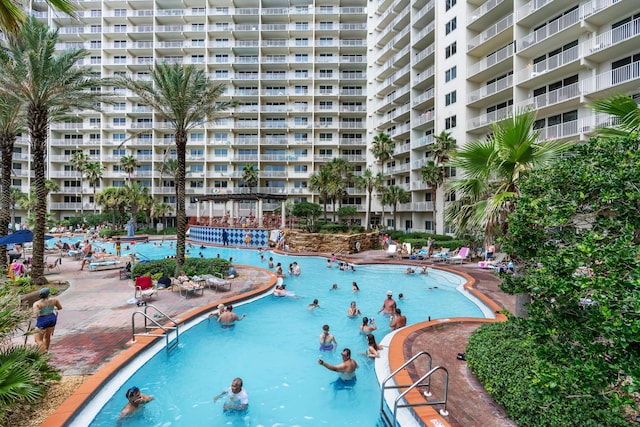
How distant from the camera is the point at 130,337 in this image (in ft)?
27.6

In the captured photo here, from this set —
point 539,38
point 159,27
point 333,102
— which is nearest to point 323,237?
point 539,38

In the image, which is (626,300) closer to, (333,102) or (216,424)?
(216,424)

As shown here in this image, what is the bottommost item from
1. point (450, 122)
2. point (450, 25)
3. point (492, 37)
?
point (450, 122)

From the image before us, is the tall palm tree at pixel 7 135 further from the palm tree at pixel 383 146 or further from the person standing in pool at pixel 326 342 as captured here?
the palm tree at pixel 383 146

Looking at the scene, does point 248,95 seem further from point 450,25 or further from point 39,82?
point 39,82

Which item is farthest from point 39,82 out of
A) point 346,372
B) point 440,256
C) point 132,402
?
point 440,256

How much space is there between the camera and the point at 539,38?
74.2 feet

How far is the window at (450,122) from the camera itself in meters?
31.6

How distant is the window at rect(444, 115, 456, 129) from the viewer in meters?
31.6

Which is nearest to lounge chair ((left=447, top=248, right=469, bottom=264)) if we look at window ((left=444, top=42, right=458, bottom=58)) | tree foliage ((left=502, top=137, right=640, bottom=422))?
tree foliage ((left=502, top=137, right=640, bottom=422))

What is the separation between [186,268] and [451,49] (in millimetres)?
32577

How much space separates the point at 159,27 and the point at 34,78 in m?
49.0

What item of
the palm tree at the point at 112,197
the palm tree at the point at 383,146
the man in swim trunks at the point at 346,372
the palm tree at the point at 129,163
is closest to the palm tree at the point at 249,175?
the palm tree at the point at 112,197

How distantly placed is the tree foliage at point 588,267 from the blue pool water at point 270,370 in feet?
12.9
